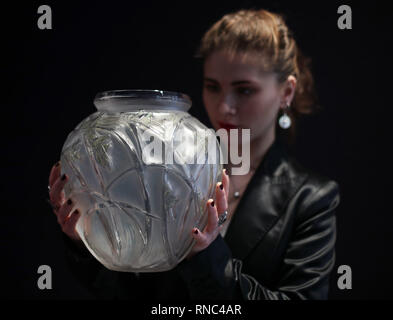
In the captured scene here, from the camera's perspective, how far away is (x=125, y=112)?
0.92m

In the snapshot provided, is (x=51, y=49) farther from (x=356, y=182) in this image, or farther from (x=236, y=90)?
(x=356, y=182)

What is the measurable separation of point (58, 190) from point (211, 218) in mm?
336

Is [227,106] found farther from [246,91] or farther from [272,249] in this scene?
[272,249]

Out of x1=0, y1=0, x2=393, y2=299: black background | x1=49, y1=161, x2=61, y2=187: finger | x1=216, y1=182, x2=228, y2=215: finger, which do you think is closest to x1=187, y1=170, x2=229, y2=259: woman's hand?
x1=216, y1=182, x2=228, y2=215: finger

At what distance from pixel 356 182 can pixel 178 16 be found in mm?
982

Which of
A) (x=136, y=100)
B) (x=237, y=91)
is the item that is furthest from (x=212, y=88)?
(x=136, y=100)

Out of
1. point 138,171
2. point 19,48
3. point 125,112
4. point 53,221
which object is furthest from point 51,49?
point 138,171

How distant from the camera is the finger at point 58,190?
93 centimetres

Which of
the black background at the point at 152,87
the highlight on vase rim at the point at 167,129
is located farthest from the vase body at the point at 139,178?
the black background at the point at 152,87

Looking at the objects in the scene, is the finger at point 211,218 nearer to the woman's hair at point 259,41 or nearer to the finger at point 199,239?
the finger at point 199,239

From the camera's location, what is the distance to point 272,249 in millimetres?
1326

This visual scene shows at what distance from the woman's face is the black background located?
0.44 m

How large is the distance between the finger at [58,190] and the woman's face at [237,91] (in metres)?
0.57

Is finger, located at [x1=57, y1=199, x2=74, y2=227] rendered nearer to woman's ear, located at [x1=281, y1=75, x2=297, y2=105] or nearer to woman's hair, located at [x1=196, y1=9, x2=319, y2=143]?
woman's hair, located at [x1=196, y1=9, x2=319, y2=143]
